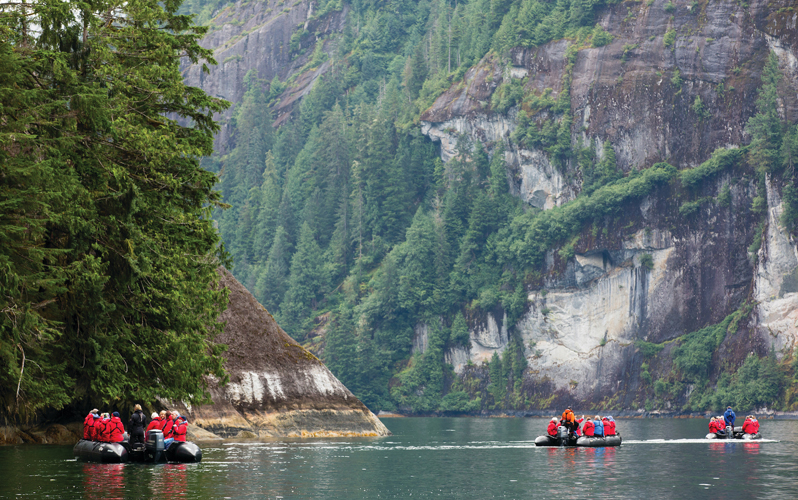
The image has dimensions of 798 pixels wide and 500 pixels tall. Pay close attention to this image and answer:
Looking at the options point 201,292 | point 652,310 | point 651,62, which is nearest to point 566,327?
point 652,310

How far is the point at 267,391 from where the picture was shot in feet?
194

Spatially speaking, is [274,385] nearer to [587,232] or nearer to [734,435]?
[734,435]

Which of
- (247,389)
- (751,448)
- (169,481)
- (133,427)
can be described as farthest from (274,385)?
(169,481)

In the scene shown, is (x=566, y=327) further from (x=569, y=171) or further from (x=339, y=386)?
(x=339, y=386)

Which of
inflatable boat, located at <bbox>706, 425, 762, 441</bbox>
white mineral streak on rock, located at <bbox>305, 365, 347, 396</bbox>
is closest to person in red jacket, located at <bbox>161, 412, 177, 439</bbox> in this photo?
white mineral streak on rock, located at <bbox>305, 365, 347, 396</bbox>

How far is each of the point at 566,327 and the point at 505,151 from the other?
3478 cm

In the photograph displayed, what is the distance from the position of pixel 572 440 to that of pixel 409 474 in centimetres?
1730

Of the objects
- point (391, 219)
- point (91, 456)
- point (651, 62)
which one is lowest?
point (91, 456)

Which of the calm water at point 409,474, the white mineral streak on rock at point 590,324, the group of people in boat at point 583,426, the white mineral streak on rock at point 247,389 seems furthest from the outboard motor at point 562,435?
the white mineral streak on rock at point 590,324

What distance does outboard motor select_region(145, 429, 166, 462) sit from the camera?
3936 cm

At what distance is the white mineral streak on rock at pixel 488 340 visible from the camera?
160m

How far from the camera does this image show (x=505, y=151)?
174250 millimetres

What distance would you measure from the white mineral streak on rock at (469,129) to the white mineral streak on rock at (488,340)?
1309 inches

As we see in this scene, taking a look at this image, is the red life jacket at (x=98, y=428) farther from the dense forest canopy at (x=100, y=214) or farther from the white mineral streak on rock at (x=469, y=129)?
the white mineral streak on rock at (x=469, y=129)
